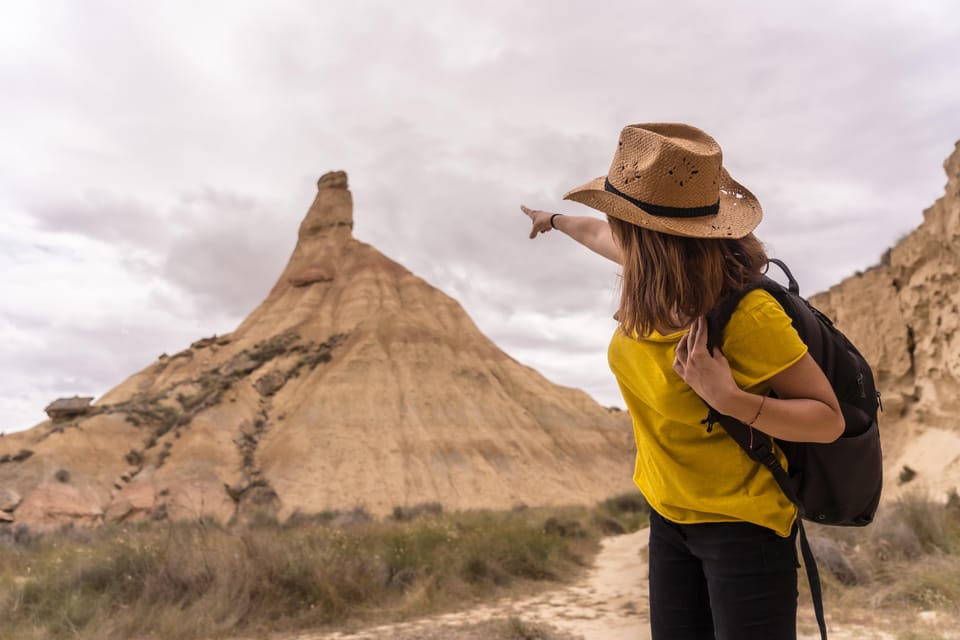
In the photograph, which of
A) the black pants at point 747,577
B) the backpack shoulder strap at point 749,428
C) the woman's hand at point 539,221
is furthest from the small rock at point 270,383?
the backpack shoulder strap at point 749,428

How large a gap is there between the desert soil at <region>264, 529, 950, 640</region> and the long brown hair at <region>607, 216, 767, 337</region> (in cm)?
381

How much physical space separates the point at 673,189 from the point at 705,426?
0.58m

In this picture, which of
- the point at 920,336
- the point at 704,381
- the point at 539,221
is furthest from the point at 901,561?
the point at 920,336

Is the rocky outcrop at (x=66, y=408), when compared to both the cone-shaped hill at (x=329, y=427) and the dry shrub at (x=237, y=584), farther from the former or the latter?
the dry shrub at (x=237, y=584)

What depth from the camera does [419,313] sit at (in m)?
35.8

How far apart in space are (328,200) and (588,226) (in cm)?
4375

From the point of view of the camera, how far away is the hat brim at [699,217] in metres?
1.55

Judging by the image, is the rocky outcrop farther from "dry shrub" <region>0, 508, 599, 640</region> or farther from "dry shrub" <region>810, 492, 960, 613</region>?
"dry shrub" <region>810, 492, 960, 613</region>

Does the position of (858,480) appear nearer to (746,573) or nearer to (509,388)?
(746,573)

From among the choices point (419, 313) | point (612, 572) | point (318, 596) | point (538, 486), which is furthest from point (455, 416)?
point (318, 596)

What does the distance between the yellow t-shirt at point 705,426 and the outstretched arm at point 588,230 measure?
17.7 inches

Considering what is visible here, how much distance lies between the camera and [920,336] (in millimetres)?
12547

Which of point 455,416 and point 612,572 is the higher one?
point 455,416

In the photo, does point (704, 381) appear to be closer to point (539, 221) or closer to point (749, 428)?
point (749, 428)
